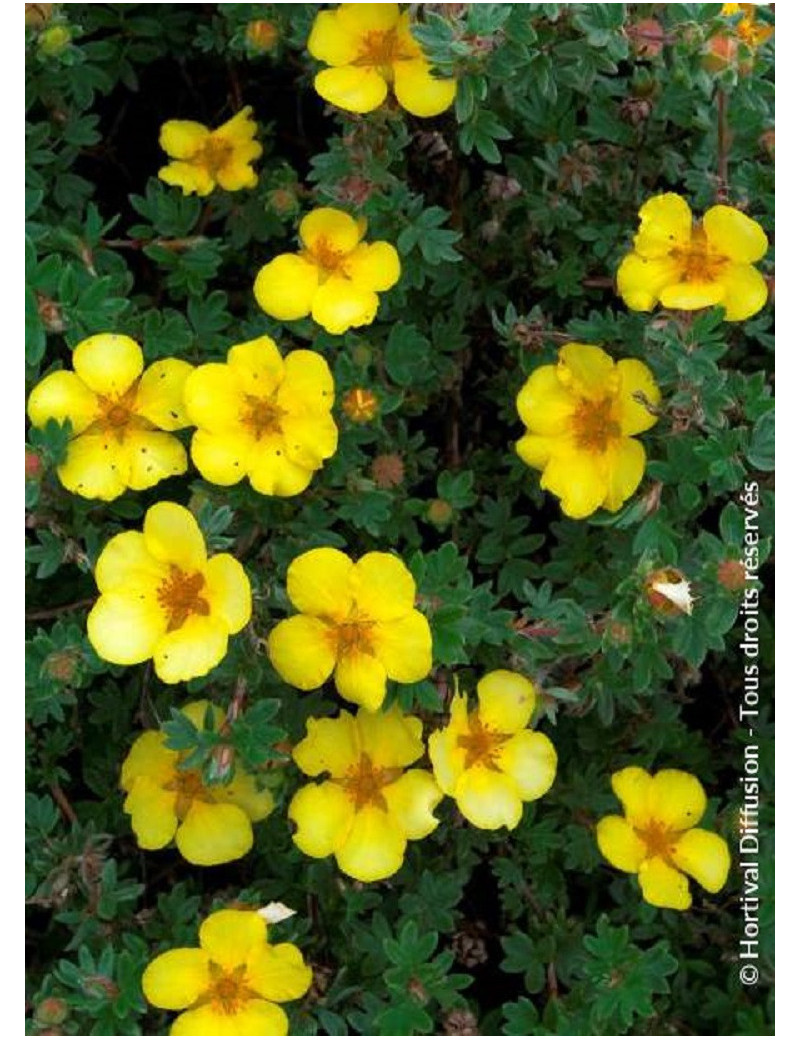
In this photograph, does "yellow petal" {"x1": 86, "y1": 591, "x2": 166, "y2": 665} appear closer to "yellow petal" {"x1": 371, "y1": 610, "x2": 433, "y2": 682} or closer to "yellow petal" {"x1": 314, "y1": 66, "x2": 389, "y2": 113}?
"yellow petal" {"x1": 371, "y1": 610, "x2": 433, "y2": 682}

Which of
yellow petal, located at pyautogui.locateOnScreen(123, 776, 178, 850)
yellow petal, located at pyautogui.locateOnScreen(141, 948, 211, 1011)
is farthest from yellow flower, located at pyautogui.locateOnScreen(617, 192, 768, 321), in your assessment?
yellow petal, located at pyautogui.locateOnScreen(141, 948, 211, 1011)

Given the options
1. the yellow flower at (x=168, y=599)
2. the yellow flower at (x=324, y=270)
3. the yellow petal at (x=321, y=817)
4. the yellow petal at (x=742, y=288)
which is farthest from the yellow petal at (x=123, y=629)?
the yellow petal at (x=742, y=288)

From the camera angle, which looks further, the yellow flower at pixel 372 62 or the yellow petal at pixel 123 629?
the yellow flower at pixel 372 62

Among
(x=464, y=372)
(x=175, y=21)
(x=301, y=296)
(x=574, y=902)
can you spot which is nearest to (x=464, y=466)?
(x=464, y=372)

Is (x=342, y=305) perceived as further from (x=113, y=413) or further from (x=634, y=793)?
(x=634, y=793)

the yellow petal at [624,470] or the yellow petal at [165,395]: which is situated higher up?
the yellow petal at [165,395]

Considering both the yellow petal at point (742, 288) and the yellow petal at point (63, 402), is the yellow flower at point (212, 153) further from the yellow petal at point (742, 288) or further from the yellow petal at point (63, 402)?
the yellow petal at point (742, 288)

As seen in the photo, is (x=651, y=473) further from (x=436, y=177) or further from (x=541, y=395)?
(x=436, y=177)
